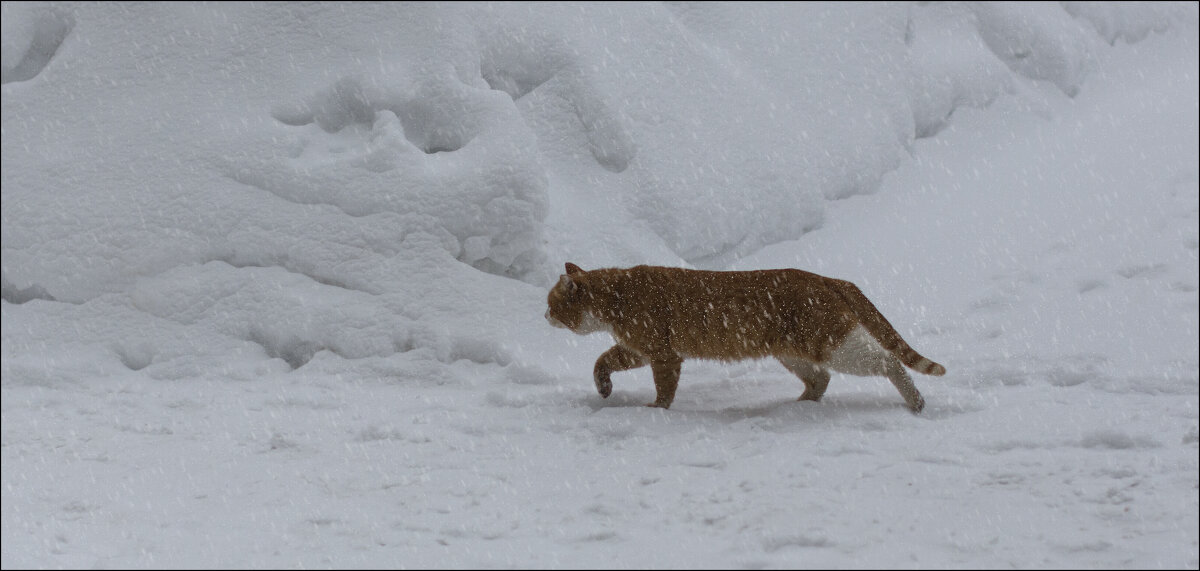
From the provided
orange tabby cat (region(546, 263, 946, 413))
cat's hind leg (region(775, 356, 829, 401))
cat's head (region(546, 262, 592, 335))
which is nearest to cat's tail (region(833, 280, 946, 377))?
orange tabby cat (region(546, 263, 946, 413))

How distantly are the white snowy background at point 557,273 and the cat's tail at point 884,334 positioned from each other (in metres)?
0.19

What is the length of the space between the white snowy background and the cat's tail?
0.61 ft

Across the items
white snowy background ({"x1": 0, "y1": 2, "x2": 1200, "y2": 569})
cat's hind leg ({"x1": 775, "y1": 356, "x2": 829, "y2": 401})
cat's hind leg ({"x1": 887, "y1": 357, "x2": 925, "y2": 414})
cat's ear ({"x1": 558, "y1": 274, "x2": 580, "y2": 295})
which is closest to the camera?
white snowy background ({"x1": 0, "y1": 2, "x2": 1200, "y2": 569})

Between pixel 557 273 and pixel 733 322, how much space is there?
90.3 inches

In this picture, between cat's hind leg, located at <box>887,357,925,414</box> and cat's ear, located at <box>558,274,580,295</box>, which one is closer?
cat's hind leg, located at <box>887,357,925,414</box>

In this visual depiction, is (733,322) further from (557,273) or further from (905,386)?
(557,273)

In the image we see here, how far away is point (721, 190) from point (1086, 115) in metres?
4.97

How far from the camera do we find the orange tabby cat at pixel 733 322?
4.55 metres

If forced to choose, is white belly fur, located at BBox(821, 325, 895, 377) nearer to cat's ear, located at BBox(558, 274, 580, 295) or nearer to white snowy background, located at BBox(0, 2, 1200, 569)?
white snowy background, located at BBox(0, 2, 1200, 569)

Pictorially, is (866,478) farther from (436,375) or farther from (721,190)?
(721,190)

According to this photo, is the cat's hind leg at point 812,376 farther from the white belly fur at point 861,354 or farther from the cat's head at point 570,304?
the cat's head at point 570,304

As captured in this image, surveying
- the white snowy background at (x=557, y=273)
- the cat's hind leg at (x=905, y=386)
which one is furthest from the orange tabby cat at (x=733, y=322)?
the white snowy background at (x=557, y=273)

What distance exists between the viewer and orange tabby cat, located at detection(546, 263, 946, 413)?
4555 mm

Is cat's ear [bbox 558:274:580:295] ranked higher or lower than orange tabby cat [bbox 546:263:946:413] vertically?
higher
